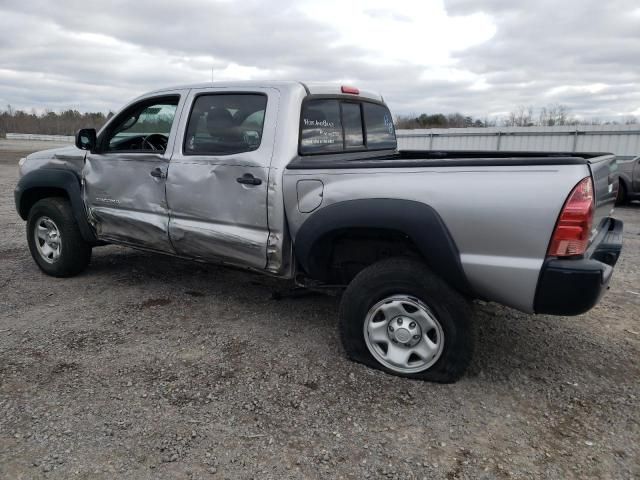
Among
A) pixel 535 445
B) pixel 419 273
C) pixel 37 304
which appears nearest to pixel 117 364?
pixel 37 304

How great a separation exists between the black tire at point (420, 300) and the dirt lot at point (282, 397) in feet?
0.39

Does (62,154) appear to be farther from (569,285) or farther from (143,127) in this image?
(569,285)

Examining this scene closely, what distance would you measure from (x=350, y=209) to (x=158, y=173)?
5.97ft

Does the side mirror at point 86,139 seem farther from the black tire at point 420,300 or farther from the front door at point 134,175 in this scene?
the black tire at point 420,300

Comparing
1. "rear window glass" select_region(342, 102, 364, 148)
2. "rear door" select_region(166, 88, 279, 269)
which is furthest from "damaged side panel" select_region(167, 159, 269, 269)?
"rear window glass" select_region(342, 102, 364, 148)

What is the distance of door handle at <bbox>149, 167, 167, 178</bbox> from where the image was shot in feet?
13.5

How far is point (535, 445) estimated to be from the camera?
261cm

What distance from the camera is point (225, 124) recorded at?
3.89 meters

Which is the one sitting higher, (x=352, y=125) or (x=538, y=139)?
(x=352, y=125)

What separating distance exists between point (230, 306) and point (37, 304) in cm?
167

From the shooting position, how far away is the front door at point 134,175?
421 cm

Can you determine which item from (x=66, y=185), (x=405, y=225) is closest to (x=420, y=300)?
(x=405, y=225)

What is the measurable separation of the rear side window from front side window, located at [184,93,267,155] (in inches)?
13.4

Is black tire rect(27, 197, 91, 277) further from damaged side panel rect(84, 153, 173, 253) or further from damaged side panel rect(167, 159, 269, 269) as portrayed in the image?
damaged side panel rect(167, 159, 269, 269)
